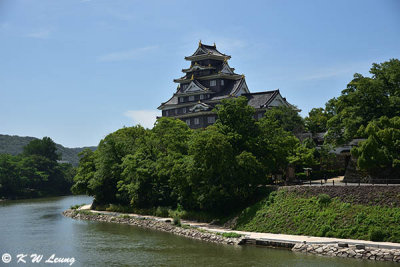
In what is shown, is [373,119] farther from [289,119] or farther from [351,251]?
[289,119]

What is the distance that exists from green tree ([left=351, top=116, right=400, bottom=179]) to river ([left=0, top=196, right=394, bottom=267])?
12.2 meters

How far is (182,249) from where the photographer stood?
3316 centimetres

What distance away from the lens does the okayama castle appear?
7244cm

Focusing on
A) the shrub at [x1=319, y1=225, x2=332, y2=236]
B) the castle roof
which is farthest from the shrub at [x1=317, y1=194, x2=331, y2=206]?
the castle roof

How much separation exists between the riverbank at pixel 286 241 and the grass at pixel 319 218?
2.87 ft

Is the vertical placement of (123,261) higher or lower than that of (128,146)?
lower

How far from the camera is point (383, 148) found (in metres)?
38.1

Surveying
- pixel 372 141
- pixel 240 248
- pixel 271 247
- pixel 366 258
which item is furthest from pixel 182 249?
pixel 372 141

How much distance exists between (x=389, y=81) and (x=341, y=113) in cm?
506

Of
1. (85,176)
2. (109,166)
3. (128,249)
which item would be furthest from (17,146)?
(128,249)

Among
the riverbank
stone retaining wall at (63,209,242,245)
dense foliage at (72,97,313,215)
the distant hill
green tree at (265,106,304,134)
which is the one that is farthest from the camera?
the distant hill

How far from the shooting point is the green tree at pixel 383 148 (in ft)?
123

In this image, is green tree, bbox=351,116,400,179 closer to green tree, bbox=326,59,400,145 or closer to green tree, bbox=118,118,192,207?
green tree, bbox=326,59,400,145

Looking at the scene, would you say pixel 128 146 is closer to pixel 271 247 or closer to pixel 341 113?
pixel 341 113
